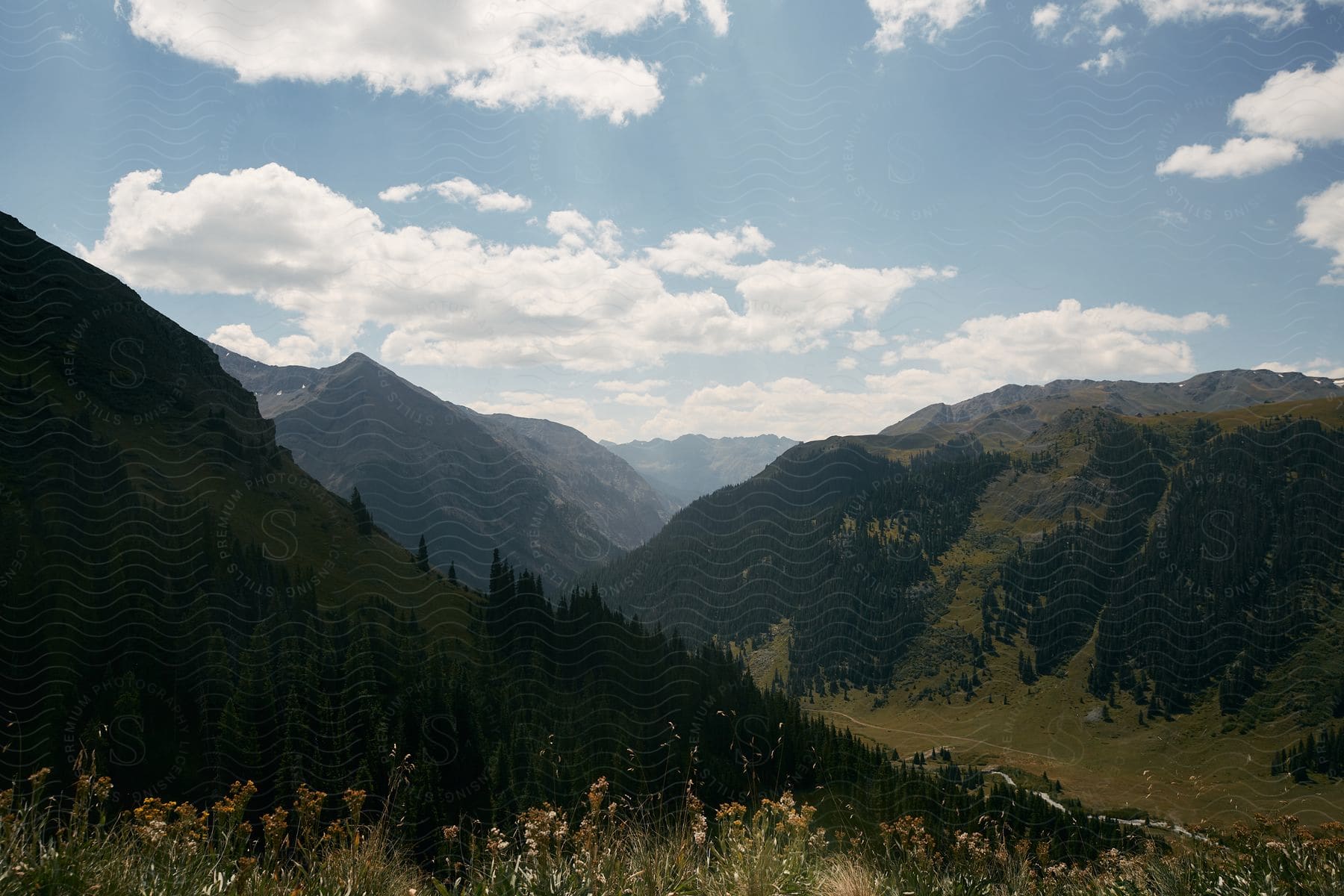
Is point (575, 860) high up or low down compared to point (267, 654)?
up

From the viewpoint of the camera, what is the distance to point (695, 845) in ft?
31.2

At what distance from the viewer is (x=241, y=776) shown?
59281 mm

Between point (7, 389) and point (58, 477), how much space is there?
92.6 ft

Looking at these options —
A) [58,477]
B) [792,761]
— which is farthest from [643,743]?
[58,477]

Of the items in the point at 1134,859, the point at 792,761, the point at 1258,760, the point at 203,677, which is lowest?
the point at 1258,760

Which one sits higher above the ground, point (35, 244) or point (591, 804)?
point (35, 244)

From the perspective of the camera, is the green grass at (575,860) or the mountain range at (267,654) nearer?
the green grass at (575,860)

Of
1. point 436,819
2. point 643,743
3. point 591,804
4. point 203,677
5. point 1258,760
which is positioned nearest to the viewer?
point 591,804

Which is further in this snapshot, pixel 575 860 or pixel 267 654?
pixel 267 654

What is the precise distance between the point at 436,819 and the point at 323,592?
8804cm

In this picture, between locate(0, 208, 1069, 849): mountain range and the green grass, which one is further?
locate(0, 208, 1069, 849): mountain range

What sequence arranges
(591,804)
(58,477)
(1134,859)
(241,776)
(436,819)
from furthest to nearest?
(58,477), (241,776), (436,819), (1134,859), (591,804)

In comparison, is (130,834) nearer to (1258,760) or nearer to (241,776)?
(241,776)

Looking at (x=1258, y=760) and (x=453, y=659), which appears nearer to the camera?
(x=453, y=659)
